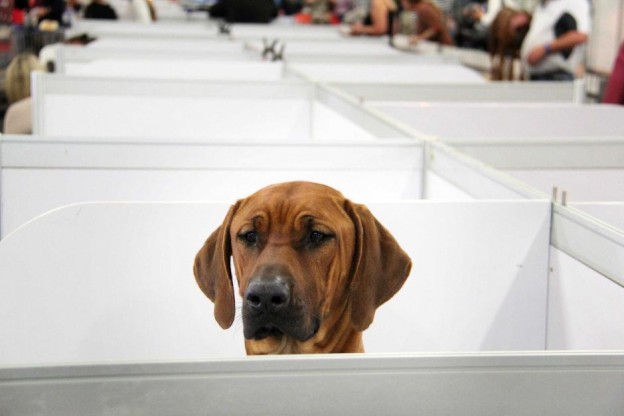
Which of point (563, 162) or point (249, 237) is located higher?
point (249, 237)

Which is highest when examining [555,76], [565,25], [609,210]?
[565,25]

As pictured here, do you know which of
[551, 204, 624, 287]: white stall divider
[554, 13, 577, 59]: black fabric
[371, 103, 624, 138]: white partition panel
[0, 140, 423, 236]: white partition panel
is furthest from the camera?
[554, 13, 577, 59]: black fabric

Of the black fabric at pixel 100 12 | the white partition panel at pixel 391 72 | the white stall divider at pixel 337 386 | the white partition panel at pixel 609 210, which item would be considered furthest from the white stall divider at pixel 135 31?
the white stall divider at pixel 337 386

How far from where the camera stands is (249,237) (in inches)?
62.6

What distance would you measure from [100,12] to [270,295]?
10.9m

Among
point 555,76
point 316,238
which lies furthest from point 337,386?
point 555,76

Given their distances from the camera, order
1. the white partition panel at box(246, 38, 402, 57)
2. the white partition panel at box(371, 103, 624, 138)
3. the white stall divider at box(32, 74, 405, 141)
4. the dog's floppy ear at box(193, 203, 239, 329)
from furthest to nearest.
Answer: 1. the white partition panel at box(246, 38, 402, 57)
2. the white stall divider at box(32, 74, 405, 141)
3. the white partition panel at box(371, 103, 624, 138)
4. the dog's floppy ear at box(193, 203, 239, 329)

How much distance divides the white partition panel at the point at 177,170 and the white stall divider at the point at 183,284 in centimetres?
85

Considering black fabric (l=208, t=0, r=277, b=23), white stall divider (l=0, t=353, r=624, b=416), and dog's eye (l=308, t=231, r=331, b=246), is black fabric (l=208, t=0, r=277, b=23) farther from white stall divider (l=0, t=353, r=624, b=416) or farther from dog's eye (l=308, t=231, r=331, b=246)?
white stall divider (l=0, t=353, r=624, b=416)

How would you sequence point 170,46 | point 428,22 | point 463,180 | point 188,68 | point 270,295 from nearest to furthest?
point 270,295 → point 463,180 → point 188,68 → point 170,46 → point 428,22

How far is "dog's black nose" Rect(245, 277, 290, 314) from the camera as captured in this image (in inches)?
56.7

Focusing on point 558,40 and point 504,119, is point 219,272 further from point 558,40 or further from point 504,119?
point 558,40

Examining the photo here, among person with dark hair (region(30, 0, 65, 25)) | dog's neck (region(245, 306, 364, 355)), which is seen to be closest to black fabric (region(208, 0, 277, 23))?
person with dark hair (region(30, 0, 65, 25))

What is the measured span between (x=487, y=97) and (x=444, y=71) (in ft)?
4.95
